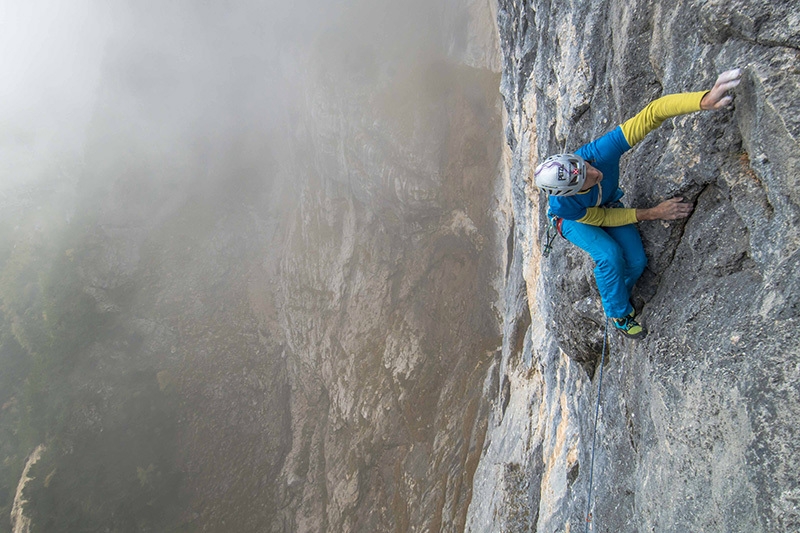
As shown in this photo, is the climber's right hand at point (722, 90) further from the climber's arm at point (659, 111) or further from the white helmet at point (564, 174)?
the white helmet at point (564, 174)

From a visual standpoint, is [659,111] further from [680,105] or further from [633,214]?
[633,214]

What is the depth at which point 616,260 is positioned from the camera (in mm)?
4574

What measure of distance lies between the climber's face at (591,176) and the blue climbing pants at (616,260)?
0.53 metres

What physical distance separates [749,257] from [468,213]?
15.3 metres

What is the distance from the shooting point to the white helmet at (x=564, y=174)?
434 cm

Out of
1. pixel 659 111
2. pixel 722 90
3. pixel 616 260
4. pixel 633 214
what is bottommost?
pixel 616 260

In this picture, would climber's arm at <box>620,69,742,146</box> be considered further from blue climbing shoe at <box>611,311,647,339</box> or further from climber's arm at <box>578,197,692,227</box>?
blue climbing shoe at <box>611,311,647,339</box>

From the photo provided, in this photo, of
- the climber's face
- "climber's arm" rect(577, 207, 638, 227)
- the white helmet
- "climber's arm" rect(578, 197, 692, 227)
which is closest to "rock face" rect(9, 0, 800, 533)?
"climber's arm" rect(578, 197, 692, 227)

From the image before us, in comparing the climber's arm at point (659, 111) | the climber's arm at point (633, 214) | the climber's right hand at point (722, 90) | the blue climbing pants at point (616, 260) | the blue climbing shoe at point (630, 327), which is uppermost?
the climber's arm at point (659, 111)

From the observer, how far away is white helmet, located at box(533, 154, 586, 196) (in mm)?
4340

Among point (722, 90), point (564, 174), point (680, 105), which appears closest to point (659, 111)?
point (680, 105)

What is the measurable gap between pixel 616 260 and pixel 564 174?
1.10 metres

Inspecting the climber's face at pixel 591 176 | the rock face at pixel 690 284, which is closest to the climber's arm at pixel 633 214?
the rock face at pixel 690 284

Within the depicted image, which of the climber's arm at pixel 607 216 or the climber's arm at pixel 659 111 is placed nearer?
the climber's arm at pixel 659 111
